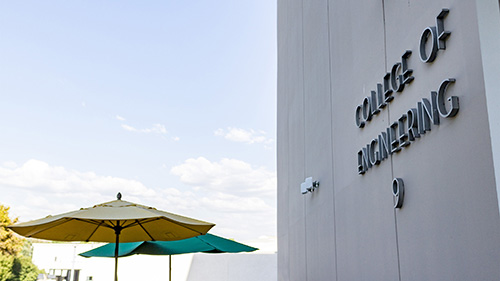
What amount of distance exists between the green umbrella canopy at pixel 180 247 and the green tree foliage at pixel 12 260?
43.0 feet

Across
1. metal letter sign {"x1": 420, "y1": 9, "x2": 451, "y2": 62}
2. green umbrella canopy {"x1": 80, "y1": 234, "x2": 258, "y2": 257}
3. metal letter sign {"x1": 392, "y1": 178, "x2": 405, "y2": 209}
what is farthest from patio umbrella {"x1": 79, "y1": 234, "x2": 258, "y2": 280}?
metal letter sign {"x1": 420, "y1": 9, "x2": 451, "y2": 62}

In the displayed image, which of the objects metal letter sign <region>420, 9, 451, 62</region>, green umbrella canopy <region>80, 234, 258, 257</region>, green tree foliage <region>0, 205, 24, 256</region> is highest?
green tree foliage <region>0, 205, 24, 256</region>

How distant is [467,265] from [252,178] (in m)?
52.0

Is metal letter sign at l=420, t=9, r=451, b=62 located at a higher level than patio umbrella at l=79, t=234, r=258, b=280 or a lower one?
higher

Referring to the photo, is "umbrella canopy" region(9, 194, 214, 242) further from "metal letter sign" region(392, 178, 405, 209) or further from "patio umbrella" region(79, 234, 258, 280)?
"metal letter sign" region(392, 178, 405, 209)

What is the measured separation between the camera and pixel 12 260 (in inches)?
896

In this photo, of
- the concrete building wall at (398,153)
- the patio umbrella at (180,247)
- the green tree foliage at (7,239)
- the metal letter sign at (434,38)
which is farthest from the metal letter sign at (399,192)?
the green tree foliage at (7,239)

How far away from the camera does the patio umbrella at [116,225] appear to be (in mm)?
4562

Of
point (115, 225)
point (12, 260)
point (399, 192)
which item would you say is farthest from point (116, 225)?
point (12, 260)

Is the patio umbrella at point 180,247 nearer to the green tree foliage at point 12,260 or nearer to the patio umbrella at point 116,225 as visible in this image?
the patio umbrella at point 116,225

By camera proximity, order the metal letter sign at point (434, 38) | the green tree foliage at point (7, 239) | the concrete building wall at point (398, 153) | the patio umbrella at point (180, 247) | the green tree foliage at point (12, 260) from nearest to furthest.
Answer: the concrete building wall at point (398, 153)
the metal letter sign at point (434, 38)
the patio umbrella at point (180, 247)
the green tree foliage at point (12, 260)
the green tree foliage at point (7, 239)

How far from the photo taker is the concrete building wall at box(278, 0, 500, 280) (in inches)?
97.3

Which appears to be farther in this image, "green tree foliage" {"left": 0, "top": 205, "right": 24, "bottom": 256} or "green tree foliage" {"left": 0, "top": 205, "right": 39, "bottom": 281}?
"green tree foliage" {"left": 0, "top": 205, "right": 24, "bottom": 256}

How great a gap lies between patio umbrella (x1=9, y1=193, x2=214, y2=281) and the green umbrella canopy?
1.57 metres
